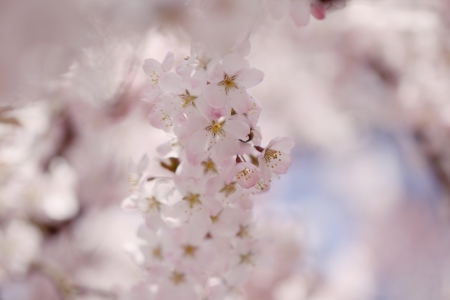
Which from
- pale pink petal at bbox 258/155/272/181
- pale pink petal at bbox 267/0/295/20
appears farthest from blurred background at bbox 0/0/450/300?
pale pink petal at bbox 258/155/272/181

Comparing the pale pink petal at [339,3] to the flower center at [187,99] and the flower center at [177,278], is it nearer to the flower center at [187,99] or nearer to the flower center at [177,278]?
the flower center at [187,99]

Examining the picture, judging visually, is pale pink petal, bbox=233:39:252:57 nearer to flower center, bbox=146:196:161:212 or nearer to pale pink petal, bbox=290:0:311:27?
pale pink petal, bbox=290:0:311:27

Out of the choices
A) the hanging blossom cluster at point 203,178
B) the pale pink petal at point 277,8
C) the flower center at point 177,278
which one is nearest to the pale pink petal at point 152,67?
the hanging blossom cluster at point 203,178

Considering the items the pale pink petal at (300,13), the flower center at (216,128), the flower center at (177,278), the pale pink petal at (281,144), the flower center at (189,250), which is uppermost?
the pale pink petal at (300,13)

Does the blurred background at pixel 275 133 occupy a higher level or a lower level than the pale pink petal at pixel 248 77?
higher

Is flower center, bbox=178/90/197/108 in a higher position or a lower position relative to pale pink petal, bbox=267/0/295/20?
lower

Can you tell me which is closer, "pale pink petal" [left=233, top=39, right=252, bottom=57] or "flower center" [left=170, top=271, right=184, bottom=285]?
"pale pink petal" [left=233, top=39, right=252, bottom=57]

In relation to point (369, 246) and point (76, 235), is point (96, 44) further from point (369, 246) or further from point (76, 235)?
point (369, 246)
